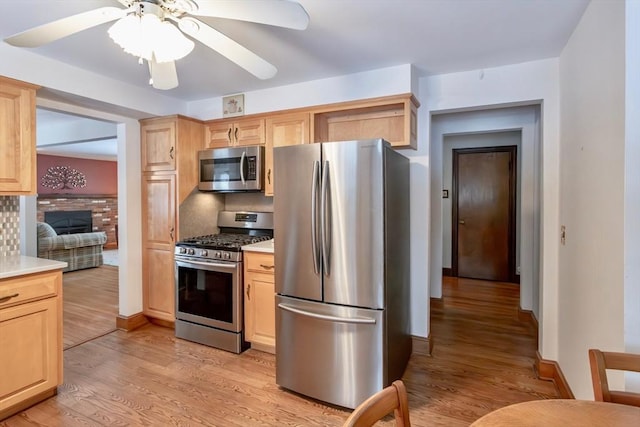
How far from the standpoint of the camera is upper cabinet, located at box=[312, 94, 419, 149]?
2.61m

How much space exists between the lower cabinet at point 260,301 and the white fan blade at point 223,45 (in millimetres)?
1492

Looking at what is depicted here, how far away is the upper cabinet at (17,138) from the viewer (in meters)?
2.17

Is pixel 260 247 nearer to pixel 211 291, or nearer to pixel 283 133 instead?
pixel 211 291

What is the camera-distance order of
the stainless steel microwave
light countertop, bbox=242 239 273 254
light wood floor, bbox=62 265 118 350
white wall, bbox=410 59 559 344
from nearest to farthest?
1. white wall, bbox=410 59 559 344
2. light countertop, bbox=242 239 273 254
3. the stainless steel microwave
4. light wood floor, bbox=62 265 118 350

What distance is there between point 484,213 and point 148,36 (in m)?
5.33

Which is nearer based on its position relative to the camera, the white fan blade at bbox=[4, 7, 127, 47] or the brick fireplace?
the white fan blade at bbox=[4, 7, 127, 47]

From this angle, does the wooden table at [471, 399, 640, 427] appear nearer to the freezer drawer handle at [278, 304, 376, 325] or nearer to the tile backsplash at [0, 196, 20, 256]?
the freezer drawer handle at [278, 304, 376, 325]

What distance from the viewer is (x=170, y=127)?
322 centimetres

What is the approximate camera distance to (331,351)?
6.98ft

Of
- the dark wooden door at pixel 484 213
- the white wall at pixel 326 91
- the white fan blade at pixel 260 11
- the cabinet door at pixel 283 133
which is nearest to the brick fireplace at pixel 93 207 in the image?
the white wall at pixel 326 91

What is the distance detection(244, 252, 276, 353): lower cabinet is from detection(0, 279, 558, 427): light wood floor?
6.2 inches

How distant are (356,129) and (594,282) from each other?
6.60ft

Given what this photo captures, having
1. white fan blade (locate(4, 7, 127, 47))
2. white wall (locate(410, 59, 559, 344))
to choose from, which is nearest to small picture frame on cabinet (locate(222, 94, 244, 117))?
white wall (locate(410, 59, 559, 344))

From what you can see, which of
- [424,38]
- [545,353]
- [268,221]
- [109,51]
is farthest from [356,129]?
[545,353]
